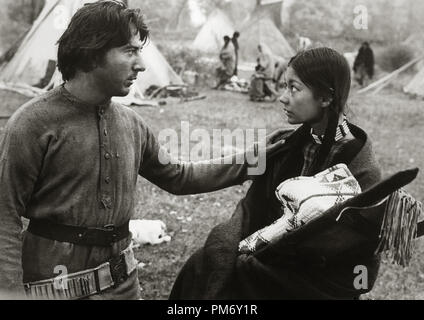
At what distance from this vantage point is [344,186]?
210 centimetres

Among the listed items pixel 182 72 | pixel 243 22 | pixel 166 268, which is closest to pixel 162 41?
pixel 243 22

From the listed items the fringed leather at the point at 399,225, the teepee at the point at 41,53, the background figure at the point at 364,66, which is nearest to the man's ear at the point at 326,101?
the fringed leather at the point at 399,225

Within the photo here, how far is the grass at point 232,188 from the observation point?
4.36 metres

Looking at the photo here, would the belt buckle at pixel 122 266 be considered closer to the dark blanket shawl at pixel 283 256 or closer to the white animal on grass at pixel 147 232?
the dark blanket shawl at pixel 283 256

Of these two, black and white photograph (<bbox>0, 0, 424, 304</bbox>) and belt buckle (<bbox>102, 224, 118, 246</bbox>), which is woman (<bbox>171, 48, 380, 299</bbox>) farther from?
belt buckle (<bbox>102, 224, 118, 246</bbox>)

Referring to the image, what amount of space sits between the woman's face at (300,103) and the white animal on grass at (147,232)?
2775 millimetres

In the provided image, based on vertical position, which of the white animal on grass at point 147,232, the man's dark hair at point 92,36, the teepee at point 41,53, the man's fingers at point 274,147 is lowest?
the white animal on grass at point 147,232

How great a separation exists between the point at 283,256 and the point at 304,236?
0.53ft

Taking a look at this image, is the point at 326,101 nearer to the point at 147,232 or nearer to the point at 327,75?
the point at 327,75

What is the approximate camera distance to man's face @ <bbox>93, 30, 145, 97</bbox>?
2240 mm

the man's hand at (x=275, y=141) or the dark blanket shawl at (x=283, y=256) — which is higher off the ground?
the man's hand at (x=275, y=141)

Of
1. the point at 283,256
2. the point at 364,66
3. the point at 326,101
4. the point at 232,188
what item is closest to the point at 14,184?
the point at 283,256

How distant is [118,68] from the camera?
2258mm

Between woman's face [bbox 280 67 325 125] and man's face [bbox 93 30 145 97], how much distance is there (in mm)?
720
